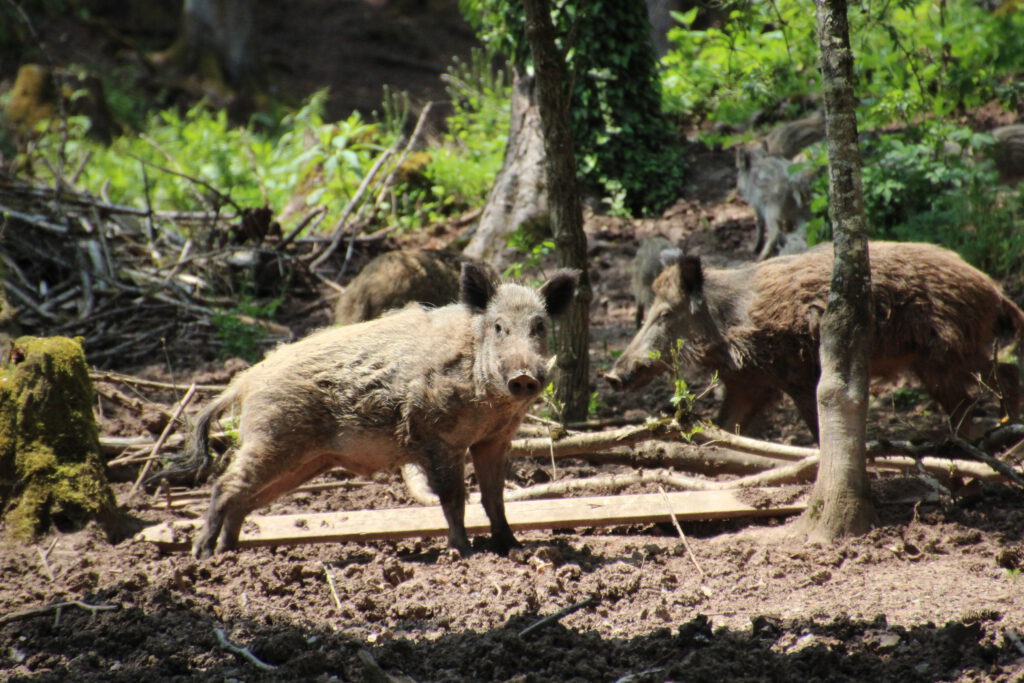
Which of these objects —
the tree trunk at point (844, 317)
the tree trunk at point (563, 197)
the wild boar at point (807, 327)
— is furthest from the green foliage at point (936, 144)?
the tree trunk at point (844, 317)

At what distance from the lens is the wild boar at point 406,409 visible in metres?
5.30

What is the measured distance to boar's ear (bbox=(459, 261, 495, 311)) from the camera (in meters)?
5.43

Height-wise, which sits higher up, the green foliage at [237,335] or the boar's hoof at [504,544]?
the green foliage at [237,335]

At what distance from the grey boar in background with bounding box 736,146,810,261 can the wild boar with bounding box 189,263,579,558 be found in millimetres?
5444

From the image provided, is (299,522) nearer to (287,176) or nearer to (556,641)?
(556,641)

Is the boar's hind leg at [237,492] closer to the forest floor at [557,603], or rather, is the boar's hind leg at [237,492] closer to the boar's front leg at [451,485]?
the forest floor at [557,603]

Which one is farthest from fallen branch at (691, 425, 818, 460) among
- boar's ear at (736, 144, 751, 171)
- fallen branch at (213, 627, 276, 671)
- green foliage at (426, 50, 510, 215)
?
green foliage at (426, 50, 510, 215)

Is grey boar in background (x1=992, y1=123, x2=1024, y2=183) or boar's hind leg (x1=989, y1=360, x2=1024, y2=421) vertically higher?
grey boar in background (x1=992, y1=123, x2=1024, y2=183)

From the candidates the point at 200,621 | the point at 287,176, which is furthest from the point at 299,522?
the point at 287,176

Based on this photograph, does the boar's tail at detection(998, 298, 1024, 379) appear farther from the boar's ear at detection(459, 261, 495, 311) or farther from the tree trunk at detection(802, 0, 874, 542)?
the boar's ear at detection(459, 261, 495, 311)

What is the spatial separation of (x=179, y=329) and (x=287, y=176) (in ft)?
17.8

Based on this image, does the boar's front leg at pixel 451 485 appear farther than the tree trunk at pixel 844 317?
Yes

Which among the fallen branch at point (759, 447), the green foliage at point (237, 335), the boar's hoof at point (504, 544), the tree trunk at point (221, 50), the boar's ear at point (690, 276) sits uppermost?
the tree trunk at point (221, 50)

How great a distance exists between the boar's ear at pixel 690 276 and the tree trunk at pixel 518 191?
3.63 m
